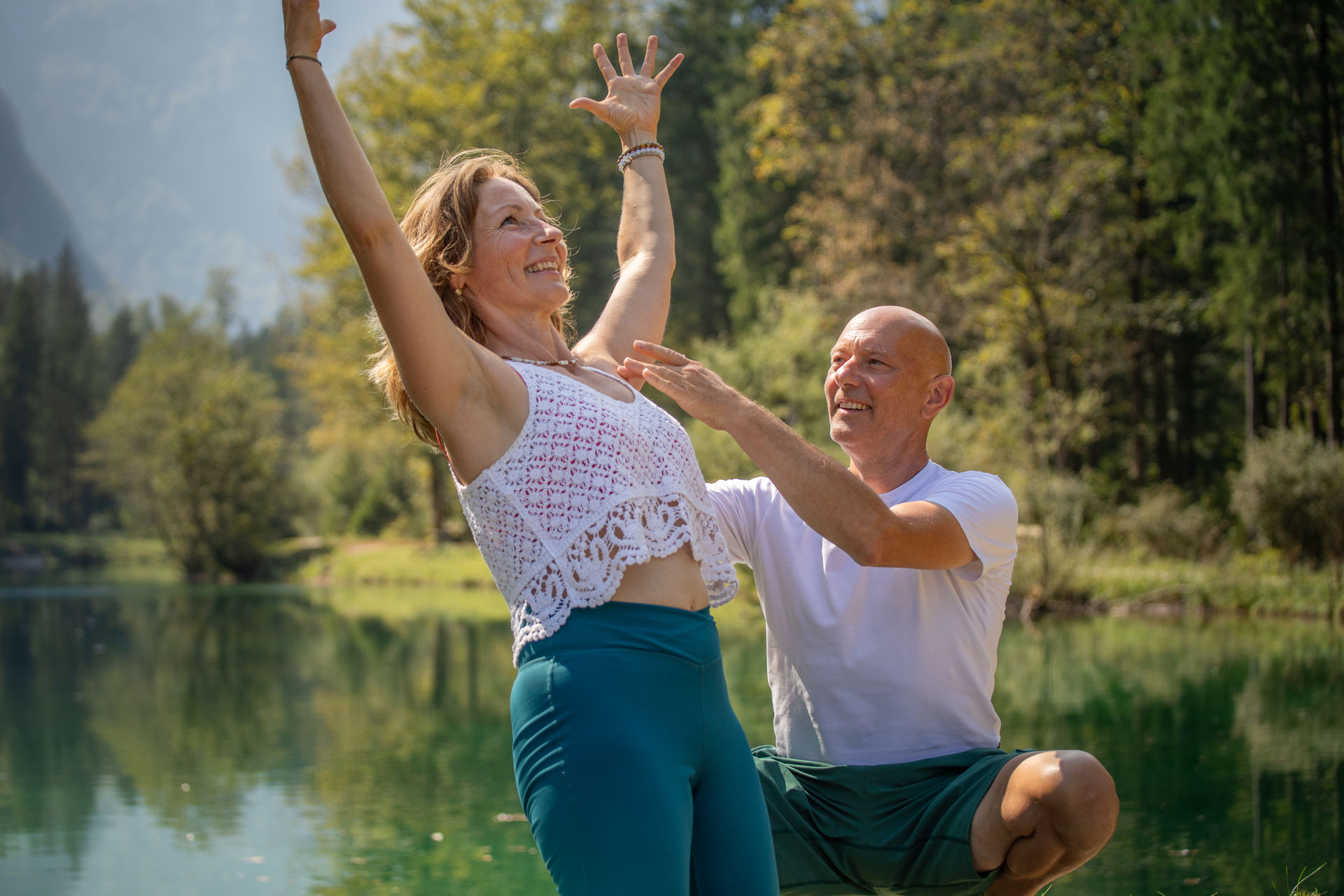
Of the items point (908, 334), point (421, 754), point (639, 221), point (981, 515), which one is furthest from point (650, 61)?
point (421, 754)

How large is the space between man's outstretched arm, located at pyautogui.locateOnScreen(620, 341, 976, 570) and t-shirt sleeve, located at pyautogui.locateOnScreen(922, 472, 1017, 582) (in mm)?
181

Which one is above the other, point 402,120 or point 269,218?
point 269,218

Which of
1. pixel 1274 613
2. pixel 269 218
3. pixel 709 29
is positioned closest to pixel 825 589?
pixel 1274 613

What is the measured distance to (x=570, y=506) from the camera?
1698 millimetres

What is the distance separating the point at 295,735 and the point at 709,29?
24866 millimetres

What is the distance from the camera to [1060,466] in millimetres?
16938

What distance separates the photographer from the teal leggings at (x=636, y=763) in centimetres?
158

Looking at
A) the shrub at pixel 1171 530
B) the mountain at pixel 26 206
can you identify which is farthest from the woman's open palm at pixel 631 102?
the mountain at pixel 26 206

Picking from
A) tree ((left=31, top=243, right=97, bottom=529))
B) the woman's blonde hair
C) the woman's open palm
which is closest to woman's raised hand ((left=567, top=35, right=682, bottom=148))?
the woman's open palm

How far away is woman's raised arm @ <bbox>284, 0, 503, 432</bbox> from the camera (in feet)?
5.02

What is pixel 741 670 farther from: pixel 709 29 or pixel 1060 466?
pixel 709 29

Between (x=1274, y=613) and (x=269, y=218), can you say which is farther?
(x=269, y=218)

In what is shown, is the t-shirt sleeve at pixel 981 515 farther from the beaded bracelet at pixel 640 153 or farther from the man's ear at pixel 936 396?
the beaded bracelet at pixel 640 153

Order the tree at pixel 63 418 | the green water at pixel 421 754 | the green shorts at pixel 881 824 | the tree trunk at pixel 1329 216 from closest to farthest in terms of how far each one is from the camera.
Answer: the green shorts at pixel 881 824 < the green water at pixel 421 754 < the tree trunk at pixel 1329 216 < the tree at pixel 63 418
